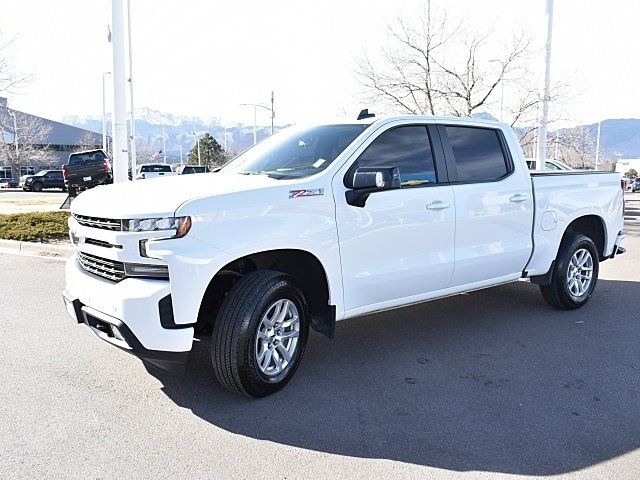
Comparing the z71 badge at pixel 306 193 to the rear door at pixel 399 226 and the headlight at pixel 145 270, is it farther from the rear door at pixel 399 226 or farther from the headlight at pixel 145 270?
the headlight at pixel 145 270

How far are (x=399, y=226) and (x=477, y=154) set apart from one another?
4.64 ft

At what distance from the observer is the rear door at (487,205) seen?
5.18 meters

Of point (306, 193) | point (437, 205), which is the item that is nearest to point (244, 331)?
point (306, 193)

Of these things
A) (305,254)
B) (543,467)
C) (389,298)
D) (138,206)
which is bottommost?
(543,467)

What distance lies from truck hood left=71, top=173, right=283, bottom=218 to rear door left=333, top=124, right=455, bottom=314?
729mm

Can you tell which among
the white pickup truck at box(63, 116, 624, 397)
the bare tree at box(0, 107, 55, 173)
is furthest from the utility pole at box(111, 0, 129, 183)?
the bare tree at box(0, 107, 55, 173)

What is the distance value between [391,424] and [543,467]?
3.01 ft

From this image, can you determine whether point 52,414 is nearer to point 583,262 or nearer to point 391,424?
point 391,424

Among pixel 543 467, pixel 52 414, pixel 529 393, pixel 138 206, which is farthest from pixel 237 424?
pixel 529 393

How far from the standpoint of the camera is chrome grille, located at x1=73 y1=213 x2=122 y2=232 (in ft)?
12.1

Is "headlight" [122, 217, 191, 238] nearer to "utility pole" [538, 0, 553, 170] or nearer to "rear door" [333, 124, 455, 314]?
"rear door" [333, 124, 455, 314]

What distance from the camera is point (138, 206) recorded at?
3.66m

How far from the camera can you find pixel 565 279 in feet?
20.4

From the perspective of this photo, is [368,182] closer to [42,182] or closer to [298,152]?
[298,152]
